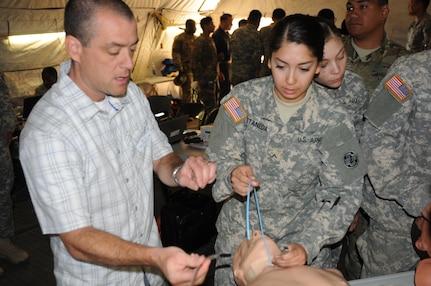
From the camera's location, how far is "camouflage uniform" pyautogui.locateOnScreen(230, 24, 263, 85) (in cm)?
734

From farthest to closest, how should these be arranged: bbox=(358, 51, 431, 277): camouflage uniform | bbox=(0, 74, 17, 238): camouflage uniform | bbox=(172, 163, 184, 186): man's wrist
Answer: bbox=(0, 74, 17, 238): camouflage uniform, bbox=(358, 51, 431, 277): camouflage uniform, bbox=(172, 163, 184, 186): man's wrist

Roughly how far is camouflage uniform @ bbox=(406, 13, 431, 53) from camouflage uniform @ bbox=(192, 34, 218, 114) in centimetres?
349

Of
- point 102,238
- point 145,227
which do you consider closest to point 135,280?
point 145,227

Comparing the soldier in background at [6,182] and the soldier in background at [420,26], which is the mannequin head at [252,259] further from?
the soldier in background at [420,26]

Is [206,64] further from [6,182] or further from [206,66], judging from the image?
[6,182]

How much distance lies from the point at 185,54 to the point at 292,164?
6952mm

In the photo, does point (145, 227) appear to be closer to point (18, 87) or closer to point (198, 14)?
point (18, 87)

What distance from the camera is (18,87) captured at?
7027 millimetres

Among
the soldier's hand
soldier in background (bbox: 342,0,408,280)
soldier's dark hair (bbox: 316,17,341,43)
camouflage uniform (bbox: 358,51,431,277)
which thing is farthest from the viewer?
soldier in background (bbox: 342,0,408,280)

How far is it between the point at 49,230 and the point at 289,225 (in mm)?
1002

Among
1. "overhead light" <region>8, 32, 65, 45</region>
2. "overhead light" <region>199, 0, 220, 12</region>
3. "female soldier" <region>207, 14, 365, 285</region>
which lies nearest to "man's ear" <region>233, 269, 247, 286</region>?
"female soldier" <region>207, 14, 365, 285</region>

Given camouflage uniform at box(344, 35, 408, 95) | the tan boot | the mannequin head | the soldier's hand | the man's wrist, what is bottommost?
the tan boot

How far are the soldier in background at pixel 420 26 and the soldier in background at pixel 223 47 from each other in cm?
357

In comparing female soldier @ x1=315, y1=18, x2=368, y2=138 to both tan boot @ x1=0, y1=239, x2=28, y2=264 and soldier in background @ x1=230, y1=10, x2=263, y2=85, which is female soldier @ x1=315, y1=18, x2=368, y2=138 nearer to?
tan boot @ x1=0, y1=239, x2=28, y2=264
